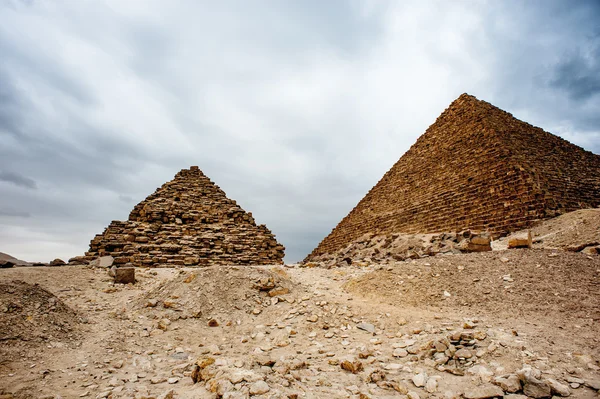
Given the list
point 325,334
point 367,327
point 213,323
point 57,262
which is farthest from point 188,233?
point 367,327

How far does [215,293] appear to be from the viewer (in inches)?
237

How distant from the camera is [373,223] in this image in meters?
24.6

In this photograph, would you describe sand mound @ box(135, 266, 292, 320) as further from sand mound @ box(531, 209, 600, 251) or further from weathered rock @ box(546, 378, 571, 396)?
sand mound @ box(531, 209, 600, 251)

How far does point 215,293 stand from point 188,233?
36.1 ft

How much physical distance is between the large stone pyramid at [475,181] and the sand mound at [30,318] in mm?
16037

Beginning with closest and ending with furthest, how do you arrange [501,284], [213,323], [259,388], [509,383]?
[509,383] < [259,388] < [213,323] < [501,284]

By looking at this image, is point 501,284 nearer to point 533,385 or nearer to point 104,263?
point 533,385

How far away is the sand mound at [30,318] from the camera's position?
388 cm

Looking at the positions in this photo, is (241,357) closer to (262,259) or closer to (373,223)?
(262,259)

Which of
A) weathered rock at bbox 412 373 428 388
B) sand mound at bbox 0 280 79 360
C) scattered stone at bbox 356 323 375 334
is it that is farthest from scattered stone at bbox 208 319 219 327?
weathered rock at bbox 412 373 428 388

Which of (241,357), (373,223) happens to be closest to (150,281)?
(241,357)

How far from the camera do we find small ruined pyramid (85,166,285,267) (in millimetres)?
13711

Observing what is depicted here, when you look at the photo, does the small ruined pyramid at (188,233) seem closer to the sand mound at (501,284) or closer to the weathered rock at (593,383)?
the sand mound at (501,284)

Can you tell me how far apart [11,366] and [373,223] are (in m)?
23.2
